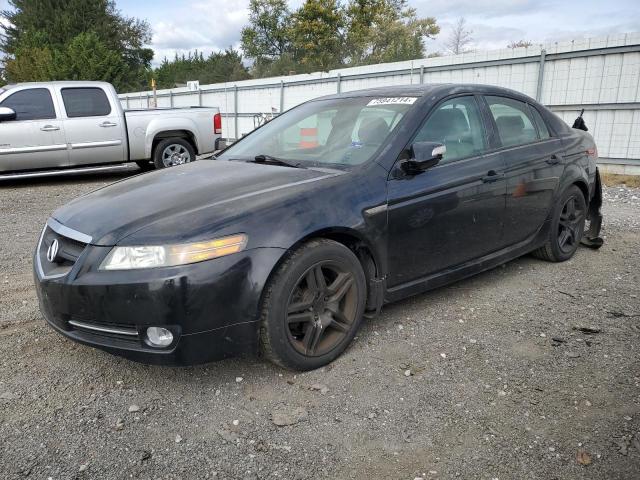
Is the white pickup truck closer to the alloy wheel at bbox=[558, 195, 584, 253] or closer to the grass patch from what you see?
the grass patch

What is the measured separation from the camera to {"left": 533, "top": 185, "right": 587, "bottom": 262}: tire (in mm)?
4609

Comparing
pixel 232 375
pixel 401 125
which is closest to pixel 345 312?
pixel 232 375

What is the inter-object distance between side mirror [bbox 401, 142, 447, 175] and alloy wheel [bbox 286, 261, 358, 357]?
79 centimetres

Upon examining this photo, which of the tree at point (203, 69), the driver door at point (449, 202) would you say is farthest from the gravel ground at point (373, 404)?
the tree at point (203, 69)

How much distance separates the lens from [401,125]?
3.41m

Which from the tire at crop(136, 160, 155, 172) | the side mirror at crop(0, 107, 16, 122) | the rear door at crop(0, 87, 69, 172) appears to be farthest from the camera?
the tire at crop(136, 160, 155, 172)

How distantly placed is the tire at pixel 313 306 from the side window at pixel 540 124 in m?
2.42

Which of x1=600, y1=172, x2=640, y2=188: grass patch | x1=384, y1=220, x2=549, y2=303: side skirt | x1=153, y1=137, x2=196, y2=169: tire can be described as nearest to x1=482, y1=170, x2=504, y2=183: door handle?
x1=384, y1=220, x2=549, y2=303: side skirt

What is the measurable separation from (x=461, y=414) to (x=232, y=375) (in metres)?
1.25

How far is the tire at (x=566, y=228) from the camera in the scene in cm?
461

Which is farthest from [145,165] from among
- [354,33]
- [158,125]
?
[354,33]

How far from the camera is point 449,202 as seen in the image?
3.48 m

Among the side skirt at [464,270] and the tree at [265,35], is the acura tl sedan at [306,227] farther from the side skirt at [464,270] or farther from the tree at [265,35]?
the tree at [265,35]

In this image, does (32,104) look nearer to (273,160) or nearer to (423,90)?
(273,160)
